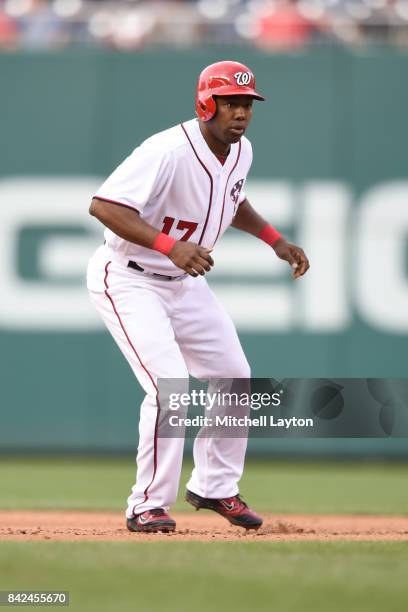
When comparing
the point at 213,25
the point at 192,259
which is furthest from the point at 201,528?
the point at 213,25

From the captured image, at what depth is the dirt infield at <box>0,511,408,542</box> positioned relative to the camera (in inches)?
208

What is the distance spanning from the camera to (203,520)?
6570 mm

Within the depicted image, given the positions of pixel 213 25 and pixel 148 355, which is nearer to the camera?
pixel 148 355

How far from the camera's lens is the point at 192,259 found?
5.02m

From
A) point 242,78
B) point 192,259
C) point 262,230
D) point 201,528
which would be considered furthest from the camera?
point 262,230

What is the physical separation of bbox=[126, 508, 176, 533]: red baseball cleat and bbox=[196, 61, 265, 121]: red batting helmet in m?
1.68

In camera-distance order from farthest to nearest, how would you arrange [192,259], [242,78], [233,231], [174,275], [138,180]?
1. [233,231]
2. [174,275]
3. [242,78]
4. [138,180]
5. [192,259]

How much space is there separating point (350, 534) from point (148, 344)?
1.23 m

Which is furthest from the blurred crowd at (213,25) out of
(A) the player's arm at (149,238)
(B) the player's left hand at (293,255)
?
(A) the player's arm at (149,238)

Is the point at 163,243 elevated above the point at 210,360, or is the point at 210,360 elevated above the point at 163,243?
Answer: the point at 163,243

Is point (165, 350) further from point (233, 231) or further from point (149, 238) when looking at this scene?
point (233, 231)

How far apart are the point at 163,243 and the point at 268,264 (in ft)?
15.0

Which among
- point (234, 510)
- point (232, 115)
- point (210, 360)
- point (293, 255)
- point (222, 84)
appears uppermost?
point (222, 84)

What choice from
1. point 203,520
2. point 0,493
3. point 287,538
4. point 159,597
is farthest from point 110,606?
point 0,493
